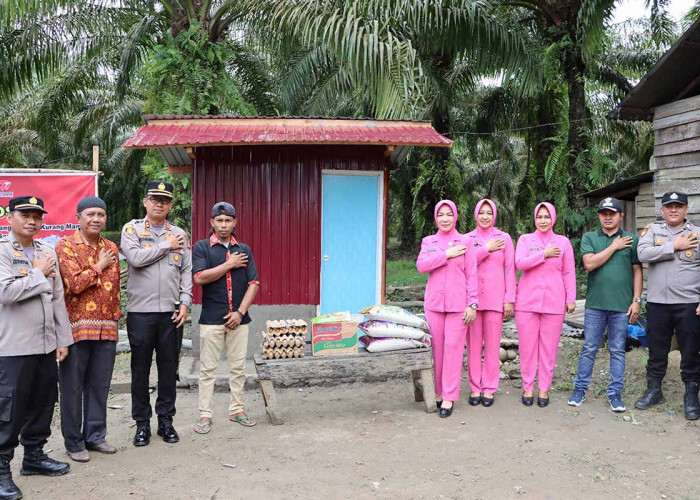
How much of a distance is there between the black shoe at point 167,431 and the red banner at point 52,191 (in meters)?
2.76

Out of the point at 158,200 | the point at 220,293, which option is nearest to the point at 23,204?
the point at 158,200

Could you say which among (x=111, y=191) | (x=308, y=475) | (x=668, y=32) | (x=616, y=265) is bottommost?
(x=308, y=475)

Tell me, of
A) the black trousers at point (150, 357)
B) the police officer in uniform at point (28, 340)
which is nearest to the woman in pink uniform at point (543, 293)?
the black trousers at point (150, 357)

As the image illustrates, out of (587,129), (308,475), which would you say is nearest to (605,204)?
(308,475)

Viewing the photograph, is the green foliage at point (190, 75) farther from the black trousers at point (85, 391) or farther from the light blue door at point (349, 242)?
the black trousers at point (85, 391)

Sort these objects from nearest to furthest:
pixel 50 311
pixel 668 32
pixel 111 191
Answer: pixel 50 311
pixel 668 32
pixel 111 191

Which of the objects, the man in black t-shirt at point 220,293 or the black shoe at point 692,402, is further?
the black shoe at point 692,402

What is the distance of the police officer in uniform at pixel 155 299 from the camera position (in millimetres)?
4660

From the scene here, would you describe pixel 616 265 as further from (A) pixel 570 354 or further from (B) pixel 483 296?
(A) pixel 570 354

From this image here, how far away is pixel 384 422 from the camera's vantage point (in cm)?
548

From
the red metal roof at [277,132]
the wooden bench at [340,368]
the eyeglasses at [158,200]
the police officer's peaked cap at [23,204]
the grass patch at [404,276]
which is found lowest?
the wooden bench at [340,368]

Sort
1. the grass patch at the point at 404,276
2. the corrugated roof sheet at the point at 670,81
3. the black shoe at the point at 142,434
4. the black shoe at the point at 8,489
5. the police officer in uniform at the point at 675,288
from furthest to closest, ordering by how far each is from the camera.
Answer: the grass patch at the point at 404,276 → the corrugated roof sheet at the point at 670,81 → the police officer in uniform at the point at 675,288 → the black shoe at the point at 142,434 → the black shoe at the point at 8,489

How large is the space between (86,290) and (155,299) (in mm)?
504

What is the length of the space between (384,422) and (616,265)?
261 centimetres
